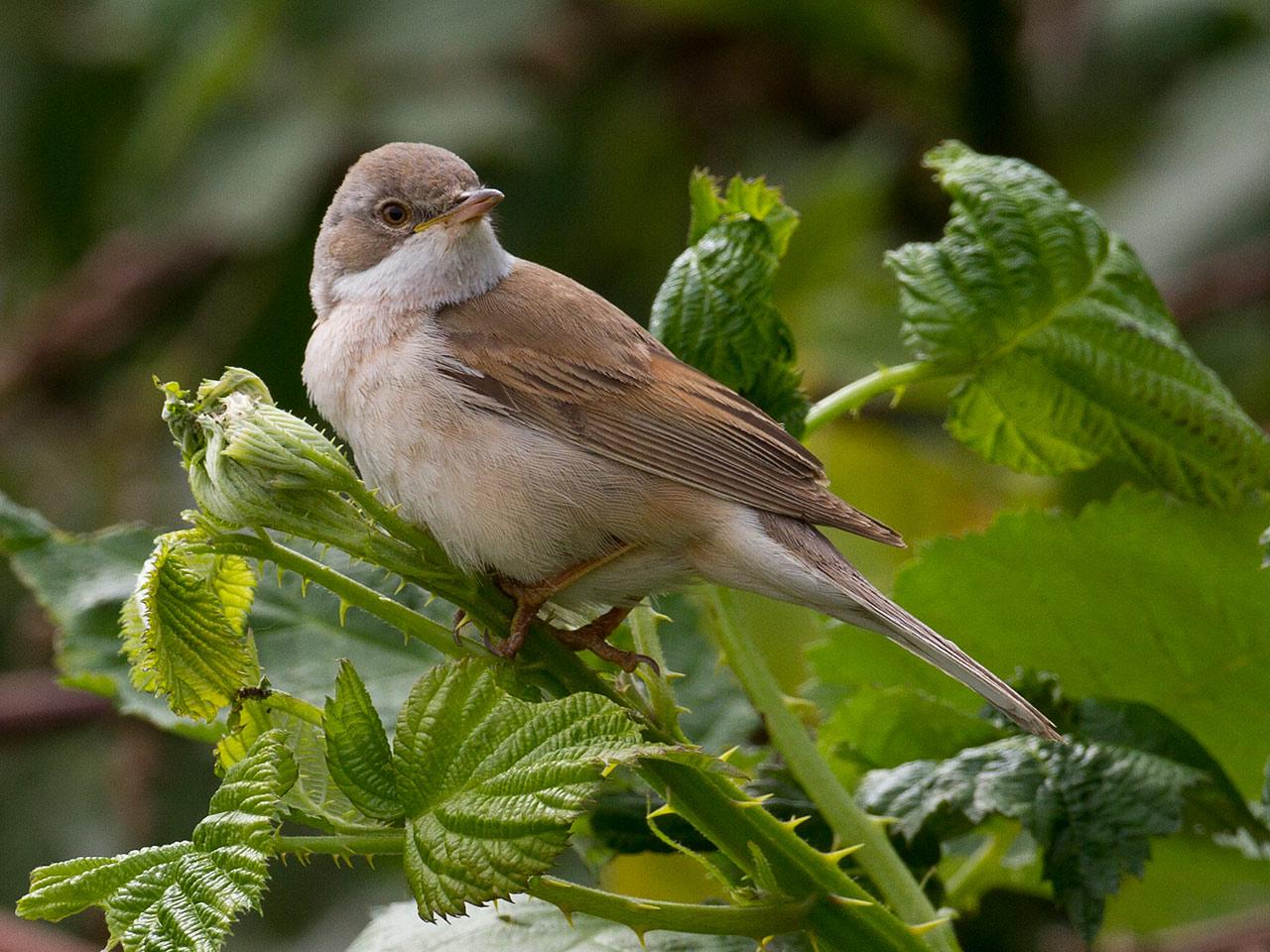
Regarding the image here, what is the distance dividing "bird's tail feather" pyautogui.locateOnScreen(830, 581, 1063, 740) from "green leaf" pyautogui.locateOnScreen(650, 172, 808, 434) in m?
0.30

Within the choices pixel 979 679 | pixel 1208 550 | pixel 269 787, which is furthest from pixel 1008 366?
pixel 269 787

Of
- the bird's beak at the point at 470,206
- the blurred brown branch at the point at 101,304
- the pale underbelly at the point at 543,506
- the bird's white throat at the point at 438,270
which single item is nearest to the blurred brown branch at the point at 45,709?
the blurred brown branch at the point at 101,304

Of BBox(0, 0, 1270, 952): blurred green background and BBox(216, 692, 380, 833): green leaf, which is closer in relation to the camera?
BBox(216, 692, 380, 833): green leaf

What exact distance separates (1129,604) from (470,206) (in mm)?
1653

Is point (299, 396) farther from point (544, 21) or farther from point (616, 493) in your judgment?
point (616, 493)

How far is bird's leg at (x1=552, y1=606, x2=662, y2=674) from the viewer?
2085 mm

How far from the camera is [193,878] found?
153cm

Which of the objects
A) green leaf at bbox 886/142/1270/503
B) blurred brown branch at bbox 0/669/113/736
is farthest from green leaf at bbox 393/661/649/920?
blurred brown branch at bbox 0/669/113/736

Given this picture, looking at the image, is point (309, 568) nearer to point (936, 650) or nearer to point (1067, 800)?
point (936, 650)

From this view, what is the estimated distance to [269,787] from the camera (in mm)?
1531

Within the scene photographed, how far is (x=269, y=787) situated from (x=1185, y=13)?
4.47 metres

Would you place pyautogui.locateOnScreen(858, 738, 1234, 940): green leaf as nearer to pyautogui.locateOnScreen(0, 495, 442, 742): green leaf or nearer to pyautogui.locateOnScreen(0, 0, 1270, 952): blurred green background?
pyautogui.locateOnScreen(0, 495, 442, 742): green leaf

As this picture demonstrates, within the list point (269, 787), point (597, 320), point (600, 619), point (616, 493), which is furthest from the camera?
point (597, 320)

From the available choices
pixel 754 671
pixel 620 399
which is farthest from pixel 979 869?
pixel 620 399
